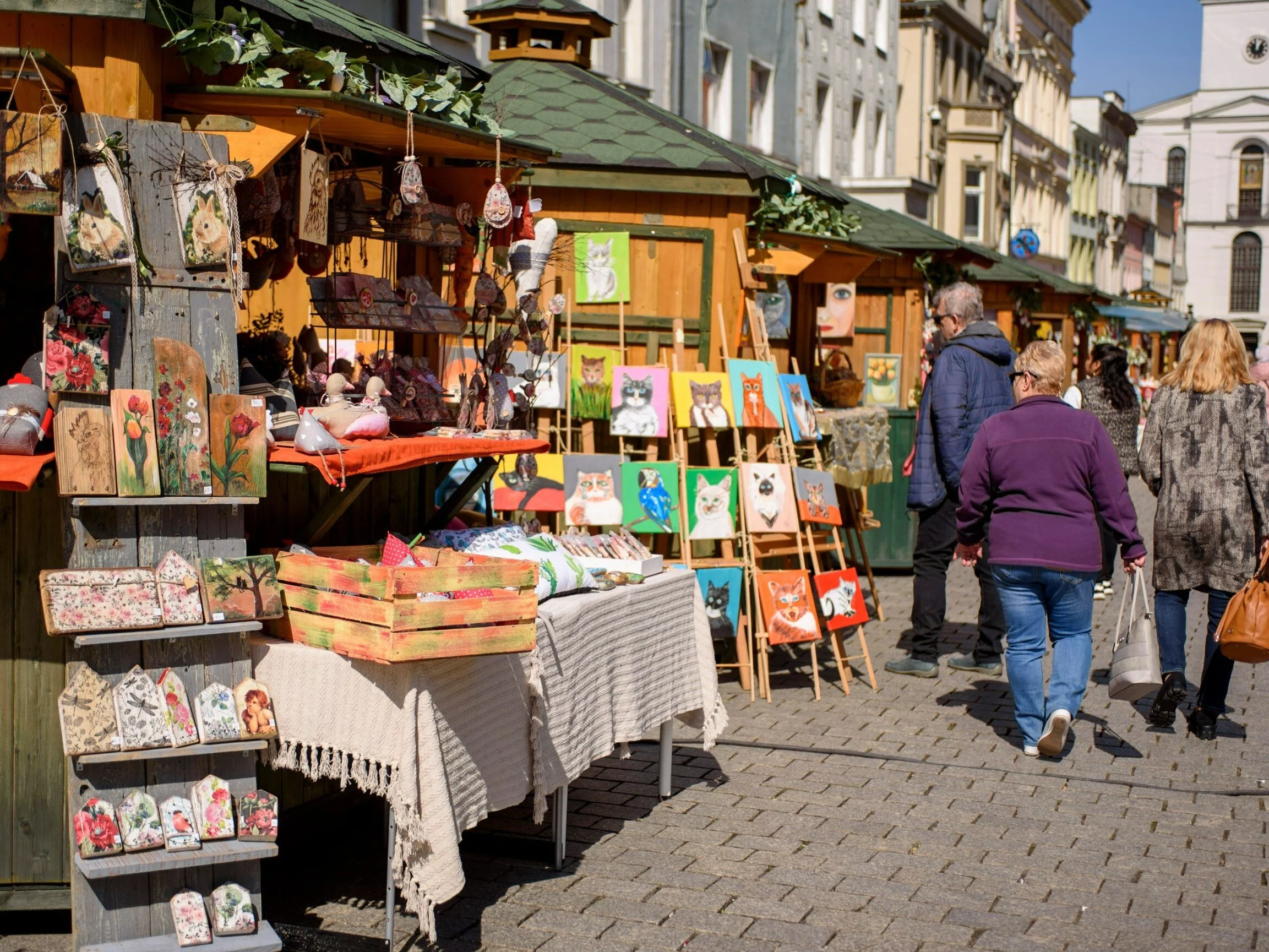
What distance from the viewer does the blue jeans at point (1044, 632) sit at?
7.08 m

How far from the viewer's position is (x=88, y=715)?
167 inches

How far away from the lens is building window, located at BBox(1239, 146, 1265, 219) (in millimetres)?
85000

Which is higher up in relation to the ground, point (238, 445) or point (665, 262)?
point (665, 262)

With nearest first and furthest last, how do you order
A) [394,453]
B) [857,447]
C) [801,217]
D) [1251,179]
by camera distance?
1. [394,453]
2. [801,217]
3. [857,447]
4. [1251,179]

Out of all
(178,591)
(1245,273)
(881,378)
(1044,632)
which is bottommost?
(1044,632)

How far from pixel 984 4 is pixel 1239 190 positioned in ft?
168

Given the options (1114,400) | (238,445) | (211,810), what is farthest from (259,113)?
(1114,400)

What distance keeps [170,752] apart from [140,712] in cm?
13

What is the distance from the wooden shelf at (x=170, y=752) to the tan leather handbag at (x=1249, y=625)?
451cm

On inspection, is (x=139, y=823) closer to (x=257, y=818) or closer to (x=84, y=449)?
(x=257, y=818)

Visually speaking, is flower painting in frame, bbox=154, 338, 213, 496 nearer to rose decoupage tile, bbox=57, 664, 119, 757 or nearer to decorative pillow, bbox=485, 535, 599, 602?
rose decoupage tile, bbox=57, 664, 119, 757

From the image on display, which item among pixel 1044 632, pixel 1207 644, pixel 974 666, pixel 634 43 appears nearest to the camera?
pixel 1044 632

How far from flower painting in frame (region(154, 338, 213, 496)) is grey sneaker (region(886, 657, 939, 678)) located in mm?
5489

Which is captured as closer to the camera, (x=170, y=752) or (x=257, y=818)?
(x=170, y=752)
